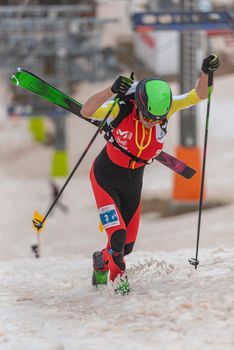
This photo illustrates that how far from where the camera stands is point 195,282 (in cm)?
522

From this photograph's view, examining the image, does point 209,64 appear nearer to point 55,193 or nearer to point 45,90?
point 45,90

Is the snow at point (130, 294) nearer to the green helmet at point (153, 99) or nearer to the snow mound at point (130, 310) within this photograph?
the snow mound at point (130, 310)

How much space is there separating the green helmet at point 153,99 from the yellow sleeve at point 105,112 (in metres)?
0.22

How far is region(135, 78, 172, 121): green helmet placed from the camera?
16.5 feet

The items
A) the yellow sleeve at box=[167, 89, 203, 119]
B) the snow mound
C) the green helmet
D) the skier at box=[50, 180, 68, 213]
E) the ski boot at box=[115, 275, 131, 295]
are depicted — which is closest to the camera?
the snow mound

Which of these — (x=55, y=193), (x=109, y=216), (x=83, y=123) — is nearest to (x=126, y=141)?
(x=109, y=216)

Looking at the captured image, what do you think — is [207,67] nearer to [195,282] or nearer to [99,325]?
[195,282]

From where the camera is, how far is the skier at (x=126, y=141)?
16.7 feet

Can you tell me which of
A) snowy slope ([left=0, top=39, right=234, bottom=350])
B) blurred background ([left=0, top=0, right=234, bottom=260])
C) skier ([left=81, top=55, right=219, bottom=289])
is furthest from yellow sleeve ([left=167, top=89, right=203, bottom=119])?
blurred background ([left=0, top=0, right=234, bottom=260])

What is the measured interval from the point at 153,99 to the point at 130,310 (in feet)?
4.89

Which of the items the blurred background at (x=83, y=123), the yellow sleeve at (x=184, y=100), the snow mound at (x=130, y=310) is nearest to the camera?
the snow mound at (x=130, y=310)

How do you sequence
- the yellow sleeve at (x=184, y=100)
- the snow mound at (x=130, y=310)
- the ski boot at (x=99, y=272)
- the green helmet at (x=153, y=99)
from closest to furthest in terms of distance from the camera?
1. the snow mound at (x=130, y=310)
2. the green helmet at (x=153, y=99)
3. the yellow sleeve at (x=184, y=100)
4. the ski boot at (x=99, y=272)

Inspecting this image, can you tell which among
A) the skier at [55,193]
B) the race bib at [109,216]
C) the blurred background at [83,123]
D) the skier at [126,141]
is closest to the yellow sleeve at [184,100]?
the skier at [126,141]

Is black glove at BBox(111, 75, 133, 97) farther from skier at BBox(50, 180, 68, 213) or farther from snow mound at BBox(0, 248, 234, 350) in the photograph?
skier at BBox(50, 180, 68, 213)
